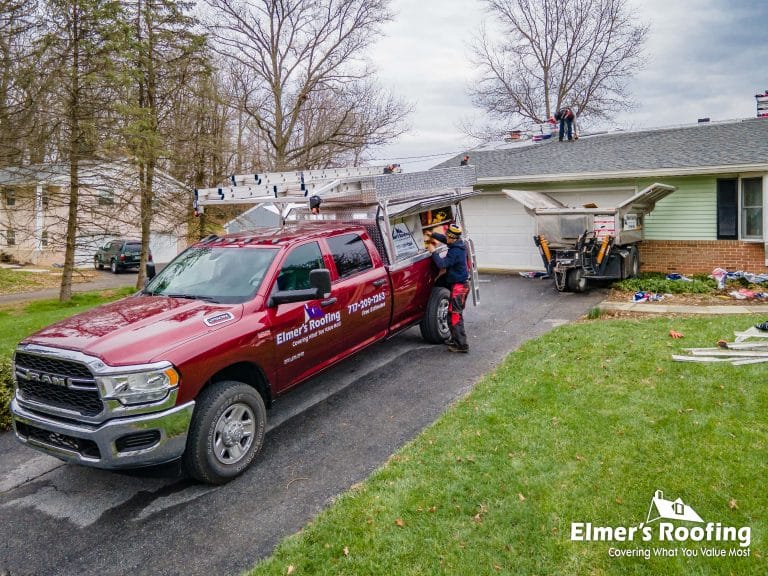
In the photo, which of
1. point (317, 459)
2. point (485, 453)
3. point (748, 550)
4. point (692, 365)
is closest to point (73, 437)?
point (317, 459)

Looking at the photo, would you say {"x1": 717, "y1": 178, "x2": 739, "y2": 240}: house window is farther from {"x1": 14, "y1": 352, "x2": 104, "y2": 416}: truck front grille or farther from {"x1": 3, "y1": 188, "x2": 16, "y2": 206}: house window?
{"x1": 3, "y1": 188, "x2": 16, "y2": 206}: house window

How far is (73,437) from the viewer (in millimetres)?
3926

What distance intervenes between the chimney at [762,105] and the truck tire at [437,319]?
12.9 meters

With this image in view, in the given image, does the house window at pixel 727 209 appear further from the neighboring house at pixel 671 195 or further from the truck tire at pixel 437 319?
the truck tire at pixel 437 319

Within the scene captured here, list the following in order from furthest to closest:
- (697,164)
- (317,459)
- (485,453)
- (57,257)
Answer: (57,257) → (697,164) → (317,459) → (485,453)

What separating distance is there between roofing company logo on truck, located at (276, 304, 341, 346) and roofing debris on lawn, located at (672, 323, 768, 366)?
3.86 metres

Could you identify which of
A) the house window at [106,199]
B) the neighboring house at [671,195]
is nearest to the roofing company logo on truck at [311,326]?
the neighboring house at [671,195]

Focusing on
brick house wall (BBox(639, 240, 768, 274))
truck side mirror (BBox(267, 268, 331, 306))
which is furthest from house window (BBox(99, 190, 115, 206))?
brick house wall (BBox(639, 240, 768, 274))

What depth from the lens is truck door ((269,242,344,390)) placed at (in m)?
5.00

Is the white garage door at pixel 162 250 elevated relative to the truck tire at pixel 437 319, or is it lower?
elevated

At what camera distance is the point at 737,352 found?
620cm

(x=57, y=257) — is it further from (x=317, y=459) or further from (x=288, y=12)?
(x=317, y=459)

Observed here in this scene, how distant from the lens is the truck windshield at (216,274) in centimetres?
507

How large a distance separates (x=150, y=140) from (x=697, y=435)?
47.8 ft
